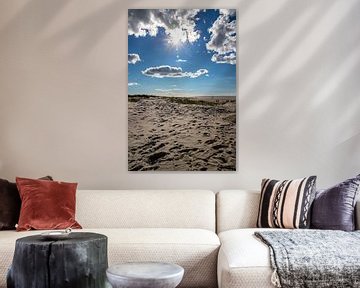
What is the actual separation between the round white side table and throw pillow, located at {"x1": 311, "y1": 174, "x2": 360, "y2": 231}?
163cm

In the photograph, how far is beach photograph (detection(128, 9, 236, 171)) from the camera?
4.72m

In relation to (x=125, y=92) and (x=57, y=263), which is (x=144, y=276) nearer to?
(x=57, y=263)

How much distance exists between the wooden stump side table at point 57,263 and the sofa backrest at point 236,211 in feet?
5.26

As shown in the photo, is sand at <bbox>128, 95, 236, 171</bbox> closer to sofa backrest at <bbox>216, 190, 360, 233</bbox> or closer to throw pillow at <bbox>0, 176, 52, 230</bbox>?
sofa backrest at <bbox>216, 190, 360, 233</bbox>

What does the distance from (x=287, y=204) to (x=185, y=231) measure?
Result: 0.77 meters

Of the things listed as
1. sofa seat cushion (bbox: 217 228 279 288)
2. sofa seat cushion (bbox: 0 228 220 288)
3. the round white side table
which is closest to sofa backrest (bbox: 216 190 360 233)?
sofa seat cushion (bbox: 0 228 220 288)

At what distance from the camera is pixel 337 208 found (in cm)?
396

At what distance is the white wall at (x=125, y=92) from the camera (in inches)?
185

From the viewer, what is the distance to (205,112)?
15.6ft

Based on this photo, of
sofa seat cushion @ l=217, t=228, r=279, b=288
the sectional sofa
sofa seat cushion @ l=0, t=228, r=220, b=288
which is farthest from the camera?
sofa seat cushion @ l=0, t=228, r=220, b=288

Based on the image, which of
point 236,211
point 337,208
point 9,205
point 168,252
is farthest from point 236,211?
point 9,205

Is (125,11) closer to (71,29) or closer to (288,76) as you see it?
(71,29)

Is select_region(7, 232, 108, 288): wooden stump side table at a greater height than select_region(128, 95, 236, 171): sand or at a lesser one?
lesser

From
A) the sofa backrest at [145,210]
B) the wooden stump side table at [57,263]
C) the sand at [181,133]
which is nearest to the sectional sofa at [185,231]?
the sofa backrest at [145,210]
